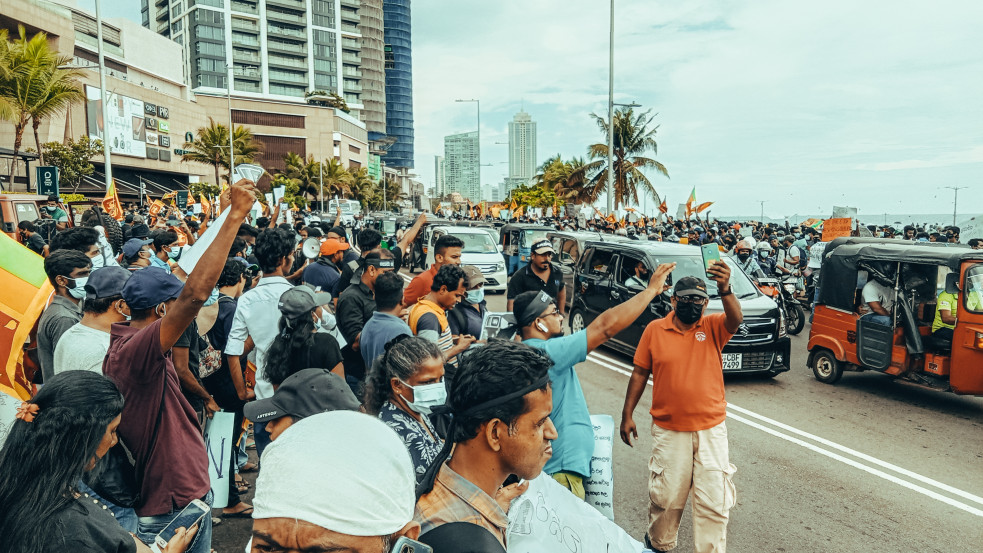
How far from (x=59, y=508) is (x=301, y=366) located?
192 cm

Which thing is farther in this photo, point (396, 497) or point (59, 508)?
point (59, 508)

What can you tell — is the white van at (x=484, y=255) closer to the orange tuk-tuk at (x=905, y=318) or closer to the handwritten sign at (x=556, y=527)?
the orange tuk-tuk at (x=905, y=318)

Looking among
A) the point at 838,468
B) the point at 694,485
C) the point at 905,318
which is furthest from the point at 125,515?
the point at 905,318

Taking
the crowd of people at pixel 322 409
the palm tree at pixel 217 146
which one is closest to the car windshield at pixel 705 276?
the crowd of people at pixel 322 409

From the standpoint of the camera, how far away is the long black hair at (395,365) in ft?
9.17

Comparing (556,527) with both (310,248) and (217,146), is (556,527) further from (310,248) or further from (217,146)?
(217,146)

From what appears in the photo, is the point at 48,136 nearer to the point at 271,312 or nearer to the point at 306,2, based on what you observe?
the point at 271,312

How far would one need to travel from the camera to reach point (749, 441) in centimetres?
642

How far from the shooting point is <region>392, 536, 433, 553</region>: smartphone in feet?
4.08

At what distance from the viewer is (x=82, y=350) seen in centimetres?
310

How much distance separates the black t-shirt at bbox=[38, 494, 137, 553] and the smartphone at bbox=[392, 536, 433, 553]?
1.17 meters

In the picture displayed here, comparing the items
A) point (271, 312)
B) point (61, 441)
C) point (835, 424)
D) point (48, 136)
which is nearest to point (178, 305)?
point (61, 441)

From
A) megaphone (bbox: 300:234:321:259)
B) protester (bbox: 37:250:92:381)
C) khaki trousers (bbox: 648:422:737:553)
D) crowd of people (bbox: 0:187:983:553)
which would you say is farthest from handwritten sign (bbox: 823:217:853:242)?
protester (bbox: 37:250:92:381)

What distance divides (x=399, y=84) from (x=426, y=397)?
169 metres
